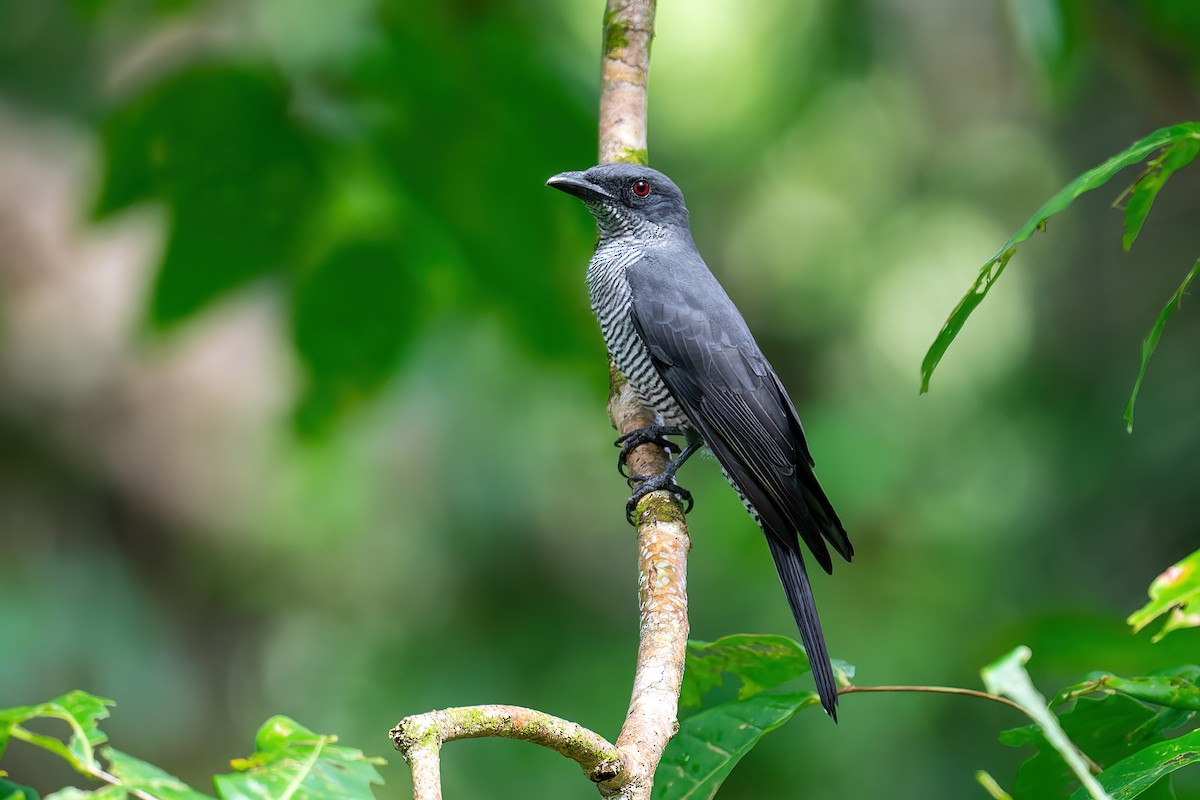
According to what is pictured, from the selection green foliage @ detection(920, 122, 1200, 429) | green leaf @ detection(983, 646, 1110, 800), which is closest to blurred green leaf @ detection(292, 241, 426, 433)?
green foliage @ detection(920, 122, 1200, 429)

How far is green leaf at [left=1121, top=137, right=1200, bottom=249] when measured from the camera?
5.90 ft

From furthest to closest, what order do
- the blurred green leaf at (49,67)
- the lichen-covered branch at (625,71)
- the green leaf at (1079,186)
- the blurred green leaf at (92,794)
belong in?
the blurred green leaf at (49,67)
the lichen-covered branch at (625,71)
the green leaf at (1079,186)
the blurred green leaf at (92,794)

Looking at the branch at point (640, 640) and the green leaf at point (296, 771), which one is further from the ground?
the branch at point (640, 640)

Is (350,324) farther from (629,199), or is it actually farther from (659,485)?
(629,199)

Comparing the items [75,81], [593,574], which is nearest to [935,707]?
[593,574]

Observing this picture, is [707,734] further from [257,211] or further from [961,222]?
[961,222]

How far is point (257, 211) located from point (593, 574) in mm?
5164

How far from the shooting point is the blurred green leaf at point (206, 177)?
269cm

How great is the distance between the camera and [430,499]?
7109 millimetres

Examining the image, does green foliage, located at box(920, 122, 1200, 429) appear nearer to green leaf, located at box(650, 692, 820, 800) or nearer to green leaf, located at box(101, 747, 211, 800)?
green leaf, located at box(650, 692, 820, 800)

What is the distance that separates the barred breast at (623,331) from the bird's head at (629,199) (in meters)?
0.11

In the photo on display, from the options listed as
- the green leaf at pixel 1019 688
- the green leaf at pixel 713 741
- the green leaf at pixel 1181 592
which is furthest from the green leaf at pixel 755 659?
the green leaf at pixel 1019 688

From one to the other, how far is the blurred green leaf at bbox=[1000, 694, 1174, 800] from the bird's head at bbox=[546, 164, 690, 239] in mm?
2065

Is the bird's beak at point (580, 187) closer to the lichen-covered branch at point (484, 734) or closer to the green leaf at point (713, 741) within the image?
the green leaf at point (713, 741)
